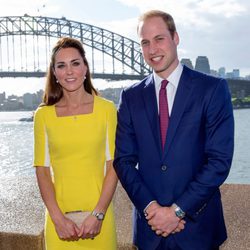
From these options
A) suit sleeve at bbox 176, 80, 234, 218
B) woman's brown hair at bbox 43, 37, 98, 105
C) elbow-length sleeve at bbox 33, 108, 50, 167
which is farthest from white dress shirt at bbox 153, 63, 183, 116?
elbow-length sleeve at bbox 33, 108, 50, 167

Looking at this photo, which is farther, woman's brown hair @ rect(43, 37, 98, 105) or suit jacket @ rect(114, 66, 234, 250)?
woman's brown hair @ rect(43, 37, 98, 105)

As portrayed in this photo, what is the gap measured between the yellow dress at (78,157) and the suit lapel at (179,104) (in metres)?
0.24

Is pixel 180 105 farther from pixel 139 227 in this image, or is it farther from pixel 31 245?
pixel 31 245

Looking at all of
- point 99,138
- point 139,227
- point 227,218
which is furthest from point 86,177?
point 227,218

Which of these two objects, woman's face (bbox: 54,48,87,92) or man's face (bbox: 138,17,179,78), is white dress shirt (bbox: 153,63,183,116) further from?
woman's face (bbox: 54,48,87,92)

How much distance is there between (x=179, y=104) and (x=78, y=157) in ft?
1.31

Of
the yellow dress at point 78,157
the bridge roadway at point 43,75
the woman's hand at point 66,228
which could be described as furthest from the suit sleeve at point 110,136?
the bridge roadway at point 43,75

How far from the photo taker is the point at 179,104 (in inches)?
58.0

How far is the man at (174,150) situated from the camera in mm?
1396

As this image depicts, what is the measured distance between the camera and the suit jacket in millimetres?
1400

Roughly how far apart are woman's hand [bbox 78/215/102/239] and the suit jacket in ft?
0.48

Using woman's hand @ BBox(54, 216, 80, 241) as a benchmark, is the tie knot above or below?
above

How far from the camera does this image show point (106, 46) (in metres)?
40.6

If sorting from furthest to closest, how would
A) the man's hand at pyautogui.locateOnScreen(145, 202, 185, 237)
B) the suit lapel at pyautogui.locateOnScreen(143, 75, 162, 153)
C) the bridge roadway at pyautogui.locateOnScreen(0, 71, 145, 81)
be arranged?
the bridge roadway at pyautogui.locateOnScreen(0, 71, 145, 81), the suit lapel at pyautogui.locateOnScreen(143, 75, 162, 153), the man's hand at pyautogui.locateOnScreen(145, 202, 185, 237)
